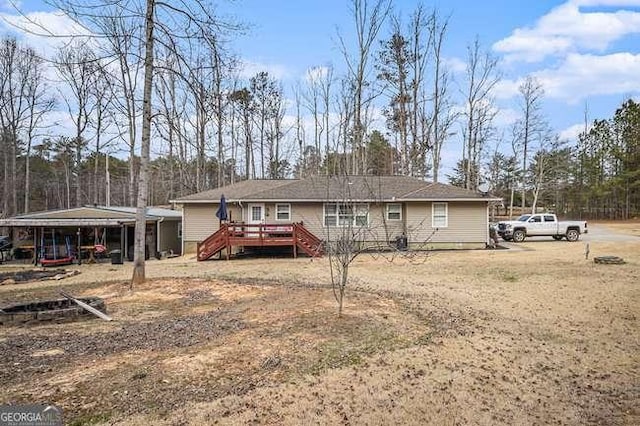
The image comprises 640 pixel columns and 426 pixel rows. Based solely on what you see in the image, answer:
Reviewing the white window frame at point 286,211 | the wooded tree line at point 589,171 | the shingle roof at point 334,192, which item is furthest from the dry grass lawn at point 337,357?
the wooded tree line at point 589,171

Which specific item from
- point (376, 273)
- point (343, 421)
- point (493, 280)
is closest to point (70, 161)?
point (376, 273)

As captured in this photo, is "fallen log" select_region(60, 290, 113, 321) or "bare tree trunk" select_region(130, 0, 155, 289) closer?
"fallen log" select_region(60, 290, 113, 321)

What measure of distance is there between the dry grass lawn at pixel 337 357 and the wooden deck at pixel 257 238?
7223 millimetres

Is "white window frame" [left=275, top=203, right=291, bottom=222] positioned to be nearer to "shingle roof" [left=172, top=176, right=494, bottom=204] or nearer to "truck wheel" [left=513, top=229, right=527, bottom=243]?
"shingle roof" [left=172, top=176, right=494, bottom=204]

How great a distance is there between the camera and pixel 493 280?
11.6 metres

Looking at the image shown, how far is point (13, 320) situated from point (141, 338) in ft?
8.19

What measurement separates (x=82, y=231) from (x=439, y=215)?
53.8 feet

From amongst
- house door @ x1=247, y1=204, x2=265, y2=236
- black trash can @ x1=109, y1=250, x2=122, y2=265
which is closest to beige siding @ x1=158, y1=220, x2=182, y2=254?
black trash can @ x1=109, y1=250, x2=122, y2=265

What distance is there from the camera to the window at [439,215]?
805 inches

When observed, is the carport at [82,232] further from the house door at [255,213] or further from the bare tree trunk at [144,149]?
the bare tree trunk at [144,149]

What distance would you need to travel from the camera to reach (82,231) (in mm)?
19984

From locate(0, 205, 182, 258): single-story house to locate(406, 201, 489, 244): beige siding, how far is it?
11698 millimetres

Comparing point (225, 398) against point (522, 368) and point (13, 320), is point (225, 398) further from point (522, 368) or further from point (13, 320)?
point (13, 320)

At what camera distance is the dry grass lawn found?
4.16 m
